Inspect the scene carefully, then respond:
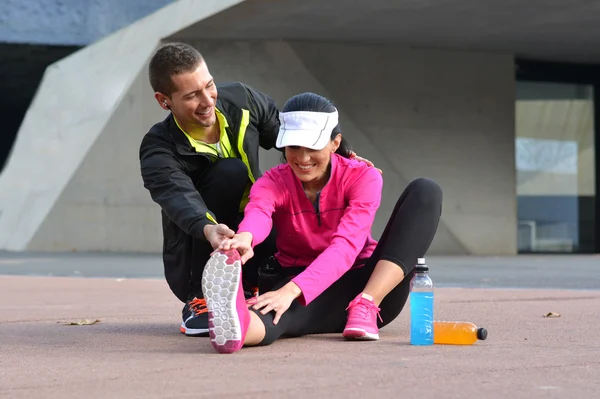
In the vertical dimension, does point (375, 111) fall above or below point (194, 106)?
above

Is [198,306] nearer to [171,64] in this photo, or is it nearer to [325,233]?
[325,233]

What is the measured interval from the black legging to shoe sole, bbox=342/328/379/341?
214mm

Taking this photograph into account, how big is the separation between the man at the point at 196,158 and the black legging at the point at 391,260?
0.99 ft

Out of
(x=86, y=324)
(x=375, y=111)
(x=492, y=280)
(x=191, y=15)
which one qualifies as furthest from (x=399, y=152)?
(x=86, y=324)

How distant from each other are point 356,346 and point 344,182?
723 millimetres

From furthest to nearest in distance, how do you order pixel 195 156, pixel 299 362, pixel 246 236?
pixel 195 156 → pixel 246 236 → pixel 299 362

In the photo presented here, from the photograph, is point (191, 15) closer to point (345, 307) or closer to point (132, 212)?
point (132, 212)

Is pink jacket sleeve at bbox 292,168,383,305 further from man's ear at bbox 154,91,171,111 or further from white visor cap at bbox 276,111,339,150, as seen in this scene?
man's ear at bbox 154,91,171,111

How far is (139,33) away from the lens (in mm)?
17344

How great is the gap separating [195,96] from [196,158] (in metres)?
0.38

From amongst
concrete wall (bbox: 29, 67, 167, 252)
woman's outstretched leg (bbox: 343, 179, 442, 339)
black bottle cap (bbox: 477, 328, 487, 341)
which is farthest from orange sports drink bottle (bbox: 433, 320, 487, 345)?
concrete wall (bbox: 29, 67, 167, 252)

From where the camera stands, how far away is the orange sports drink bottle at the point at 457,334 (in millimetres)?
4406

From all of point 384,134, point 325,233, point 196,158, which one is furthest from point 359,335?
point 384,134

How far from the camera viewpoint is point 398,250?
448 centimetres
